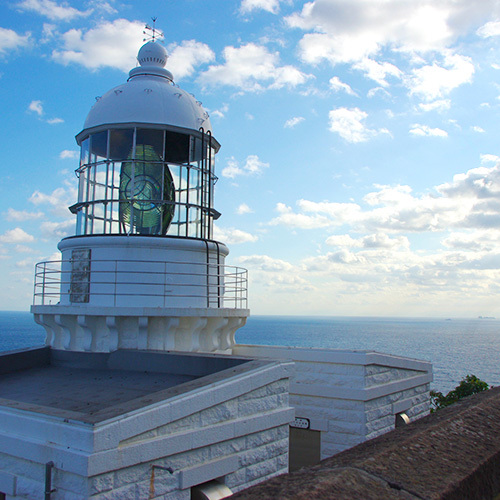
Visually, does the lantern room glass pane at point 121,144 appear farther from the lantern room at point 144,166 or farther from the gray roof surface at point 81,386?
the gray roof surface at point 81,386

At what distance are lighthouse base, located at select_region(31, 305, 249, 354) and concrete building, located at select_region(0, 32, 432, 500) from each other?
28 millimetres

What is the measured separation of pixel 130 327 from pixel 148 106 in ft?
A: 16.6

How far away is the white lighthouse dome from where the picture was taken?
36.2 ft

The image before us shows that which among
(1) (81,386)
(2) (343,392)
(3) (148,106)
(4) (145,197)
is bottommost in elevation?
(2) (343,392)

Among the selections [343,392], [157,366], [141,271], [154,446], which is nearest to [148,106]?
[141,271]

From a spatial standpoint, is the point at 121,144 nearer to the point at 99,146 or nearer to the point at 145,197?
the point at 99,146

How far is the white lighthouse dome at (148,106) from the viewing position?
11031 mm

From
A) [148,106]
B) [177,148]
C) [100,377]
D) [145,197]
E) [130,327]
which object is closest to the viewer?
[100,377]

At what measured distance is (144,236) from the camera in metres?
10.3

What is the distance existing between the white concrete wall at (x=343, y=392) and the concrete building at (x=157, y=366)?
27 mm

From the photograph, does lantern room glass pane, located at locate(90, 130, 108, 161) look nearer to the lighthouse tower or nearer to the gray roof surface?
the lighthouse tower

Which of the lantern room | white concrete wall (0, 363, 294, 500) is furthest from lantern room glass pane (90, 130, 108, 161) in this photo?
white concrete wall (0, 363, 294, 500)

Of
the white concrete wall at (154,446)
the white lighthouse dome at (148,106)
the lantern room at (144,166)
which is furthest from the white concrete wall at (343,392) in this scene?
the white lighthouse dome at (148,106)

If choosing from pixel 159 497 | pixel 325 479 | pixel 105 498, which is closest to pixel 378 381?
pixel 159 497
